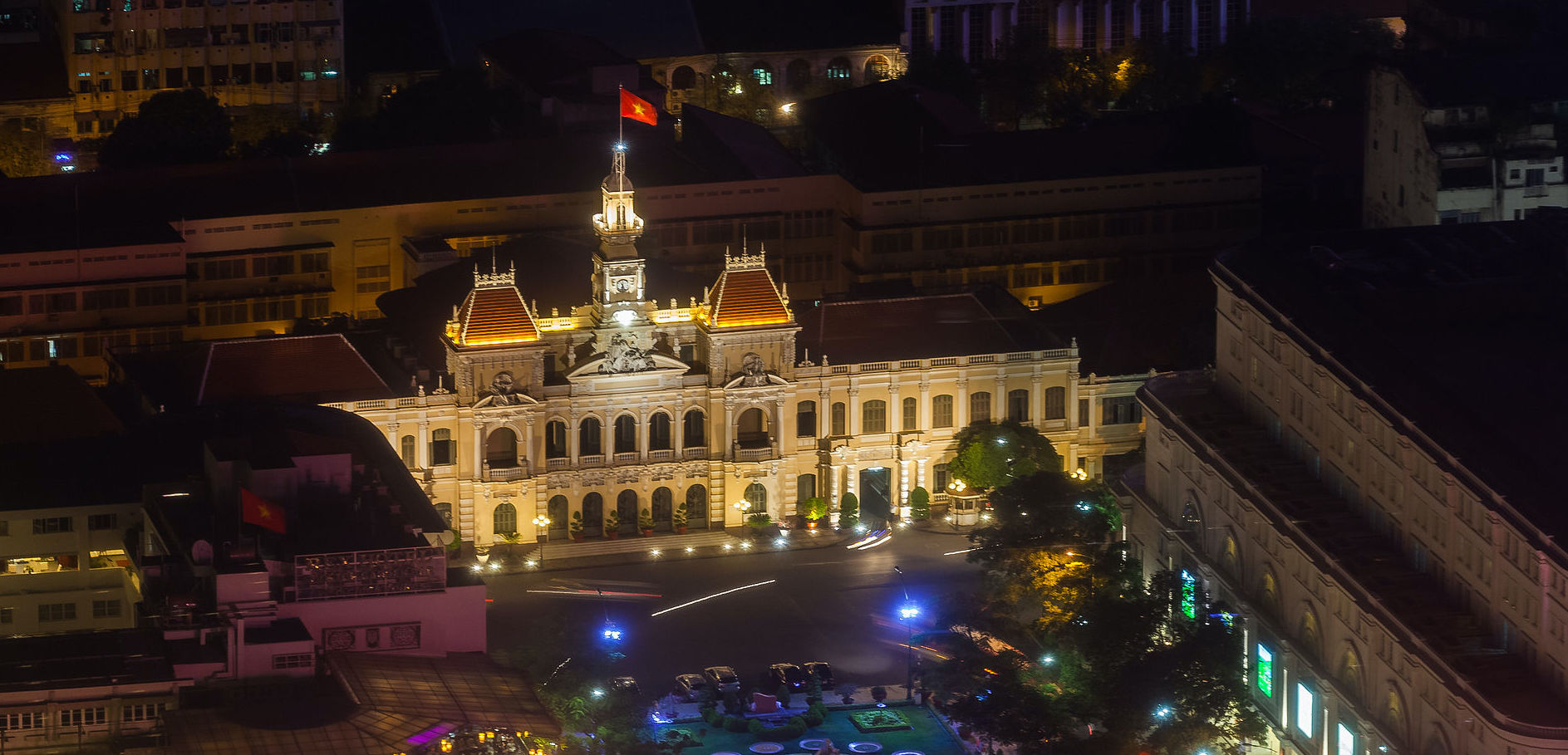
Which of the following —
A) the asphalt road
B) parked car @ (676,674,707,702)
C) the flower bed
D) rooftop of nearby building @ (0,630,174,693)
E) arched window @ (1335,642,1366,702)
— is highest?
rooftop of nearby building @ (0,630,174,693)

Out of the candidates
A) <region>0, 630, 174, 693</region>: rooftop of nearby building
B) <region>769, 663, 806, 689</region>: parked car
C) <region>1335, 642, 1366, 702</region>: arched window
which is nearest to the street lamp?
<region>769, 663, 806, 689</region>: parked car

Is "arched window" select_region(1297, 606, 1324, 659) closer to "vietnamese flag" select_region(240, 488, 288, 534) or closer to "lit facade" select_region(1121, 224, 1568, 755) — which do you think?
"lit facade" select_region(1121, 224, 1568, 755)

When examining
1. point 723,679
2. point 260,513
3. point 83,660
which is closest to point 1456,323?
point 723,679

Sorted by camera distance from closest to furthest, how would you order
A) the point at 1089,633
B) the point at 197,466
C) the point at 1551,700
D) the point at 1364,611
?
the point at 1551,700 → the point at 1364,611 → the point at 1089,633 → the point at 197,466

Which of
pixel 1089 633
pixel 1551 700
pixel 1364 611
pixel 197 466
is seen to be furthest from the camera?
pixel 197 466

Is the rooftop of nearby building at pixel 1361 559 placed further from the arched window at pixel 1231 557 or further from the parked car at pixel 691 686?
the parked car at pixel 691 686

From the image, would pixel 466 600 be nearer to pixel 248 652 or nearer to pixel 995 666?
pixel 248 652

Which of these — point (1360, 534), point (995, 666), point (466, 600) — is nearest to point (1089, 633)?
point (995, 666)
